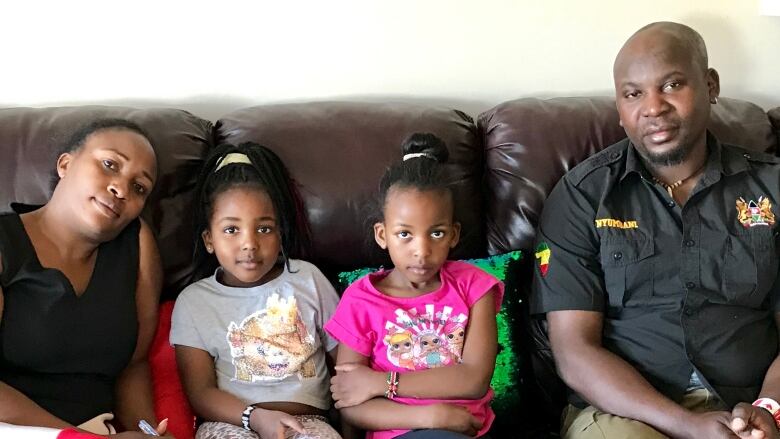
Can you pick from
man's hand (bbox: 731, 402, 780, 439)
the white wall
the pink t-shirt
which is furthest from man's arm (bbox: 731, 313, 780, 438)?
the white wall

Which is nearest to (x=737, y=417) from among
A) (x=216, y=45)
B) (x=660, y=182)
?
(x=660, y=182)

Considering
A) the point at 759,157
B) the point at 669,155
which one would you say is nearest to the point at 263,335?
the point at 669,155

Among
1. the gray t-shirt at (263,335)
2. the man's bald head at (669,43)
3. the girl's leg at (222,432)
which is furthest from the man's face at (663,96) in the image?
the girl's leg at (222,432)

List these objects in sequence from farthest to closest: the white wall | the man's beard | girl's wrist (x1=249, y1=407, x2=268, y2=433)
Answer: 1. the white wall
2. the man's beard
3. girl's wrist (x1=249, y1=407, x2=268, y2=433)

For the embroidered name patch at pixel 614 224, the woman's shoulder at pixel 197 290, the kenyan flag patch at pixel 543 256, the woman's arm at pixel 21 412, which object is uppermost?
the embroidered name patch at pixel 614 224

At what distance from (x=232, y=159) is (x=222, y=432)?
25.3 inches

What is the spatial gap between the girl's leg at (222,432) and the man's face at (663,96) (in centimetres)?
113

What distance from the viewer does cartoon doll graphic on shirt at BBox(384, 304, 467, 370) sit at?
175 cm

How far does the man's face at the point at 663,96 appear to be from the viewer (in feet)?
5.91

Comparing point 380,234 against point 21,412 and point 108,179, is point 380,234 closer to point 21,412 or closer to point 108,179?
point 108,179

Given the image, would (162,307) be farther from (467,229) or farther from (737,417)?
(737,417)

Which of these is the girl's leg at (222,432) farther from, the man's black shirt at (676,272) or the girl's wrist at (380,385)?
the man's black shirt at (676,272)

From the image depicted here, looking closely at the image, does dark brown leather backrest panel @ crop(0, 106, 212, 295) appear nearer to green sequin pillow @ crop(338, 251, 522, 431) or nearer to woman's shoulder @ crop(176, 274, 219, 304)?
woman's shoulder @ crop(176, 274, 219, 304)

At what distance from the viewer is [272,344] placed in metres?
1.82
